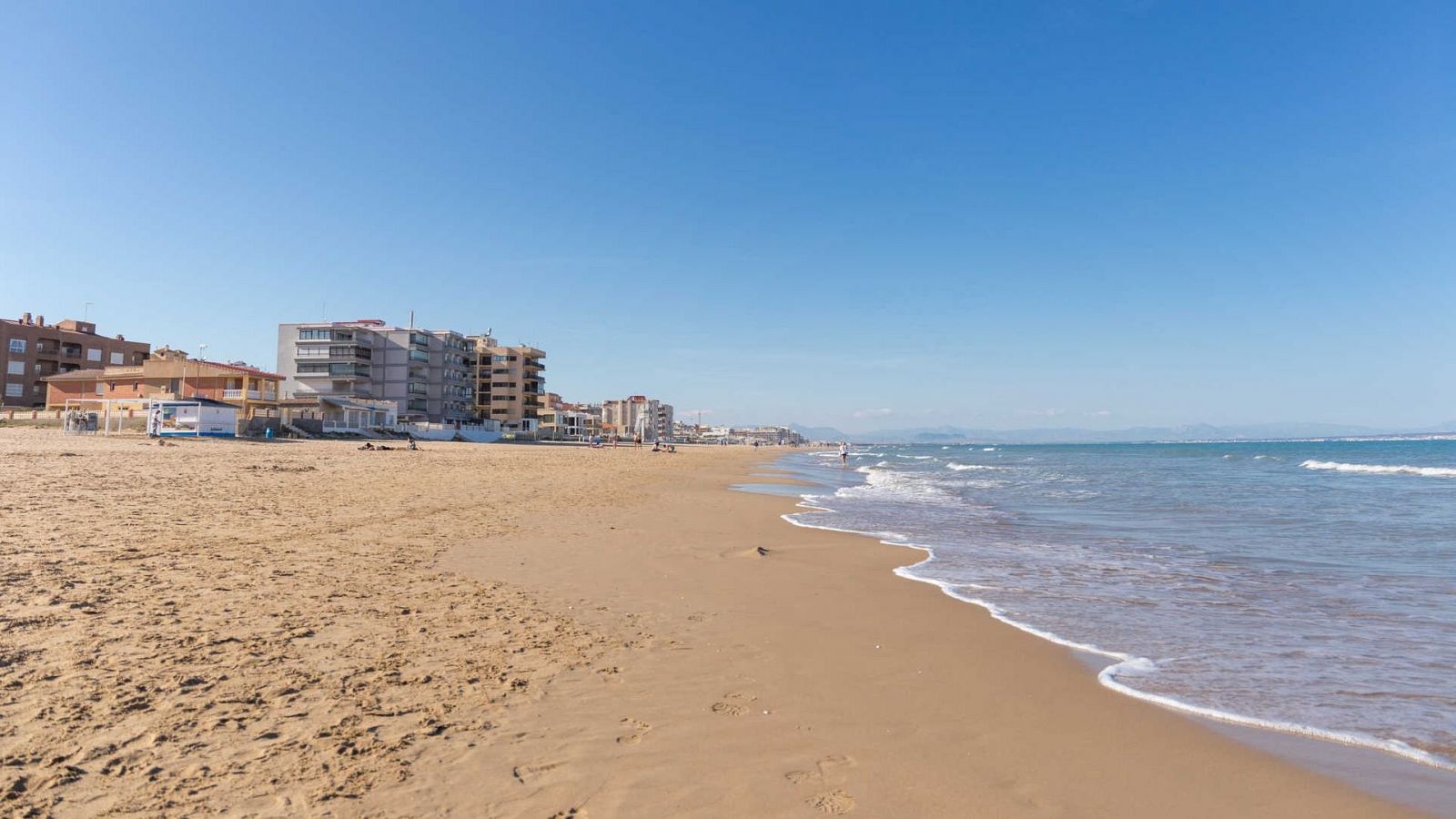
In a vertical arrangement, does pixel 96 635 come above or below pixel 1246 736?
above

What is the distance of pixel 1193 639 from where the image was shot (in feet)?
22.8

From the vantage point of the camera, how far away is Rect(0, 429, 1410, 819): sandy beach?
3.44m

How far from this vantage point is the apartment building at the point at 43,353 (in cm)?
7538

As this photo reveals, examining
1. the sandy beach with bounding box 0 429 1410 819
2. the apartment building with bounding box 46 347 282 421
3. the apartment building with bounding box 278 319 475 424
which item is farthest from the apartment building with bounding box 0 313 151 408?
the sandy beach with bounding box 0 429 1410 819

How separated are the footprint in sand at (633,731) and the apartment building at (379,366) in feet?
265

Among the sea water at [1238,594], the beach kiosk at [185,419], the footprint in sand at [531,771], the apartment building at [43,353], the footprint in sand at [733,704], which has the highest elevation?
the apartment building at [43,353]

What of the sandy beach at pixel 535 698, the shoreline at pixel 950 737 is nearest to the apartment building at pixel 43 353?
the sandy beach at pixel 535 698

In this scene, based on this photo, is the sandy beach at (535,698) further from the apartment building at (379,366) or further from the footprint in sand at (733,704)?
the apartment building at (379,366)

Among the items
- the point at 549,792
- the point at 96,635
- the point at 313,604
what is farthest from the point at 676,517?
the point at 549,792

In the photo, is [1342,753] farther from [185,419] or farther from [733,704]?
[185,419]

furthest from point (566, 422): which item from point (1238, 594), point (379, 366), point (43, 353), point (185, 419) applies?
point (1238, 594)

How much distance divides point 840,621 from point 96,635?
6089 millimetres

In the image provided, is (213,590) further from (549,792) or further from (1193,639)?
(1193,639)

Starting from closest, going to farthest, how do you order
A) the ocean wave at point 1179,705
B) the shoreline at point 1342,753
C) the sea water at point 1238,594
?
the shoreline at point 1342,753 → the ocean wave at point 1179,705 → the sea water at point 1238,594
